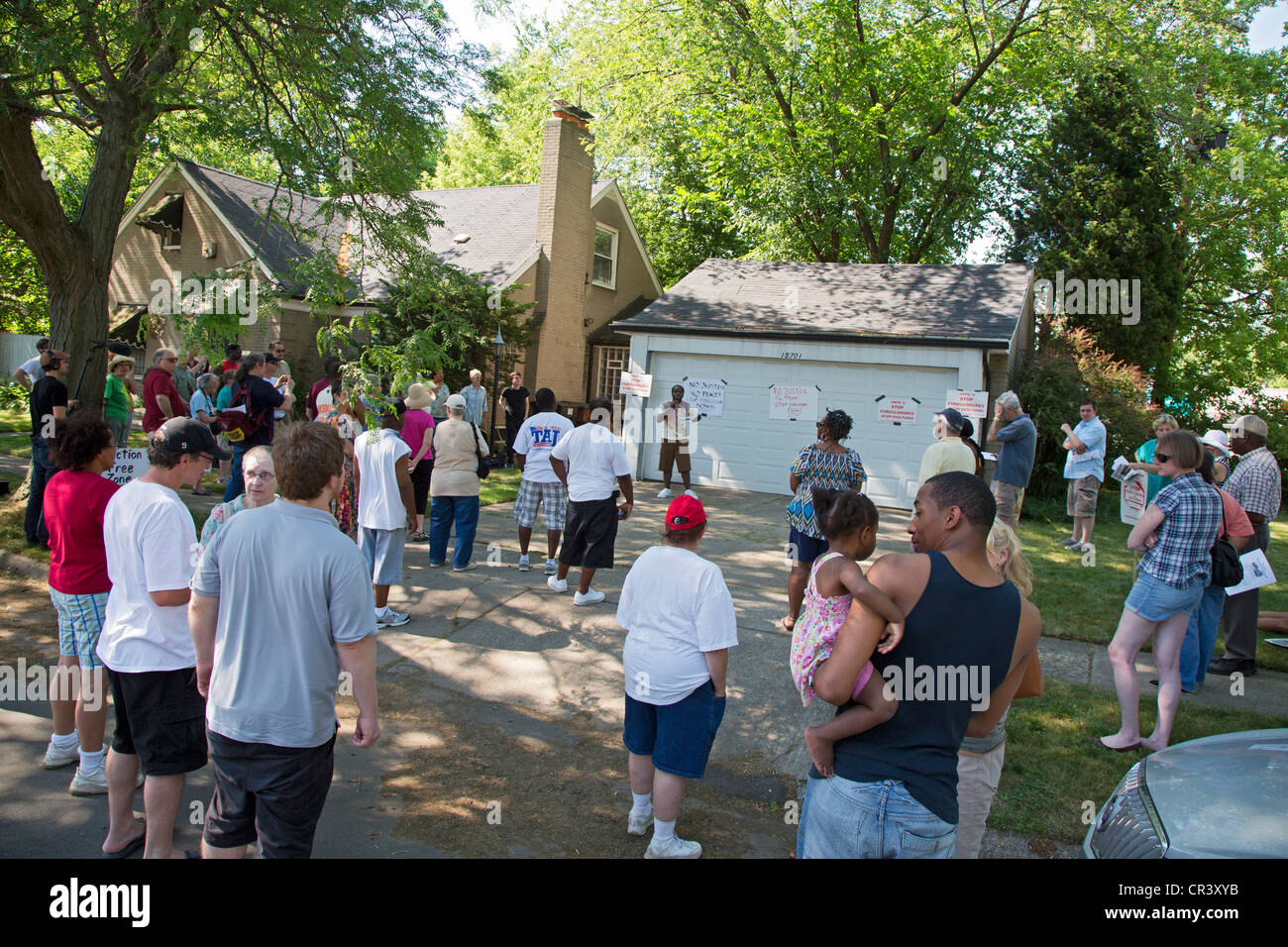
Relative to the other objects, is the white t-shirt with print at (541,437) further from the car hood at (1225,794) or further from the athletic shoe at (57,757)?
the car hood at (1225,794)

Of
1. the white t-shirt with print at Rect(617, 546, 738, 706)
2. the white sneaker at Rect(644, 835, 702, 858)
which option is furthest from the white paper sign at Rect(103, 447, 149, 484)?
the white sneaker at Rect(644, 835, 702, 858)

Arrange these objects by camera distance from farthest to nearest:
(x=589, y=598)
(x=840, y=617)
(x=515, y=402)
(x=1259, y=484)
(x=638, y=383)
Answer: (x=515, y=402)
(x=638, y=383)
(x=589, y=598)
(x=1259, y=484)
(x=840, y=617)

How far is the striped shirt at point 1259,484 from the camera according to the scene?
21.6 feet

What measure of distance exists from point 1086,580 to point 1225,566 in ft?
13.0

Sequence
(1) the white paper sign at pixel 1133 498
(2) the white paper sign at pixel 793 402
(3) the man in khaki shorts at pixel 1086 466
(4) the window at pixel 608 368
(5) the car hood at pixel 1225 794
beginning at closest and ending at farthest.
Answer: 1. (5) the car hood at pixel 1225 794
2. (1) the white paper sign at pixel 1133 498
3. (3) the man in khaki shorts at pixel 1086 466
4. (2) the white paper sign at pixel 793 402
5. (4) the window at pixel 608 368

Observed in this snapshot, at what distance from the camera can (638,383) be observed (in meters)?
15.6

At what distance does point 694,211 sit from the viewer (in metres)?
29.4

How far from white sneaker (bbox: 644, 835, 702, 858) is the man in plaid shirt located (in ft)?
17.2

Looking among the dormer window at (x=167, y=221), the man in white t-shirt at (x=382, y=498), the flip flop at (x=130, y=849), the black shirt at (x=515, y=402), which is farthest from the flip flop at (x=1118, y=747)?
the dormer window at (x=167, y=221)

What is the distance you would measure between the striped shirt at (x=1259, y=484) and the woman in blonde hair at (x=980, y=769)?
4.45 metres

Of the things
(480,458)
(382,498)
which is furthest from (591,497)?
(382,498)

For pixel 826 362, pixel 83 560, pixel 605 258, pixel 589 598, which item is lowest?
pixel 589 598

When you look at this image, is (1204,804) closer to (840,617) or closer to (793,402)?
(840,617)

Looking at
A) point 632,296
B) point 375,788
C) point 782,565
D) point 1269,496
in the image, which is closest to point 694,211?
point 632,296
